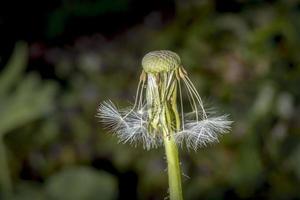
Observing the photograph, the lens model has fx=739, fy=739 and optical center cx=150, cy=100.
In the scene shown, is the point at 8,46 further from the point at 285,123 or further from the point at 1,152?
the point at 285,123

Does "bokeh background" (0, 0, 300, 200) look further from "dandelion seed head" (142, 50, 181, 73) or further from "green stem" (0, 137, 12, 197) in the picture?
"dandelion seed head" (142, 50, 181, 73)

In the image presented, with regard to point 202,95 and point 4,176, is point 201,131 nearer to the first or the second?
point 4,176

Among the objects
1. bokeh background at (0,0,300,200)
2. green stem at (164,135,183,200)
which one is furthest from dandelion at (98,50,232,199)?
bokeh background at (0,0,300,200)

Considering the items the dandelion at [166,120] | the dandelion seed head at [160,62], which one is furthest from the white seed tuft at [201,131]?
the dandelion seed head at [160,62]

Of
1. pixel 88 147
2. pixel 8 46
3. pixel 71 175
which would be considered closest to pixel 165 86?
pixel 71 175

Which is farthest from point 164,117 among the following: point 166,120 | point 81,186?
point 81,186

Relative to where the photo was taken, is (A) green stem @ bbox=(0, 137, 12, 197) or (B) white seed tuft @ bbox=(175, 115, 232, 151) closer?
(B) white seed tuft @ bbox=(175, 115, 232, 151)
